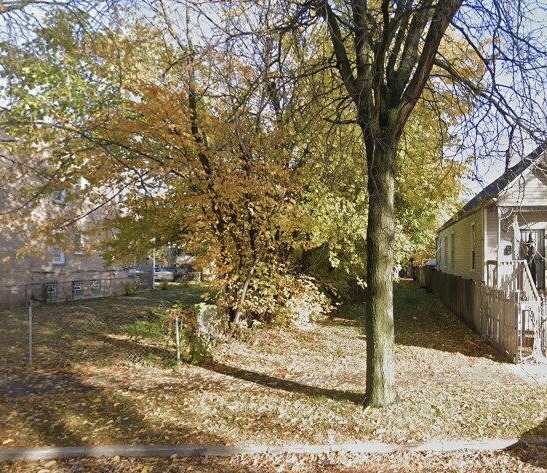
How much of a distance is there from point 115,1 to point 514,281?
11789 mm

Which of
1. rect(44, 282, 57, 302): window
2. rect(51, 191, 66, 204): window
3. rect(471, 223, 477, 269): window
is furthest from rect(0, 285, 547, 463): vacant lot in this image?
rect(44, 282, 57, 302): window

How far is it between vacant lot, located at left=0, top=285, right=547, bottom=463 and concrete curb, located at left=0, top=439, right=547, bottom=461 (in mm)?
191

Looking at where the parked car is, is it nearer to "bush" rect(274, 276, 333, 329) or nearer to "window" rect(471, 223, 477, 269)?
"window" rect(471, 223, 477, 269)

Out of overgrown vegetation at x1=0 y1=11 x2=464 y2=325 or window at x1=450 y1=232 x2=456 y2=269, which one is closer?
overgrown vegetation at x1=0 y1=11 x2=464 y2=325

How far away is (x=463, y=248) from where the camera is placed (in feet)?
69.4

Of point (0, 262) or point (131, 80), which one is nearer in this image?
point (131, 80)

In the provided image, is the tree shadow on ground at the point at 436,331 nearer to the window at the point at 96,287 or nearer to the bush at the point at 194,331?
the bush at the point at 194,331

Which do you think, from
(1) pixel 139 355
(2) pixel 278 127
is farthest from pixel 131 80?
(1) pixel 139 355

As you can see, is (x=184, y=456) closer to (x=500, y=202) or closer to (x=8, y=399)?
(x=8, y=399)

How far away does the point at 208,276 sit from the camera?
12633 millimetres

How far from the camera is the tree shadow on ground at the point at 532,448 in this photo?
583 cm

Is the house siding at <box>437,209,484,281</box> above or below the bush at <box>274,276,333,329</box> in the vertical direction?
above

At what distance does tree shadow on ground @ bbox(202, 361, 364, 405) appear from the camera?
7879 millimetres

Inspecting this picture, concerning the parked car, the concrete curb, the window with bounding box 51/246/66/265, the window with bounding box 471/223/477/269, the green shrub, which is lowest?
the parked car
